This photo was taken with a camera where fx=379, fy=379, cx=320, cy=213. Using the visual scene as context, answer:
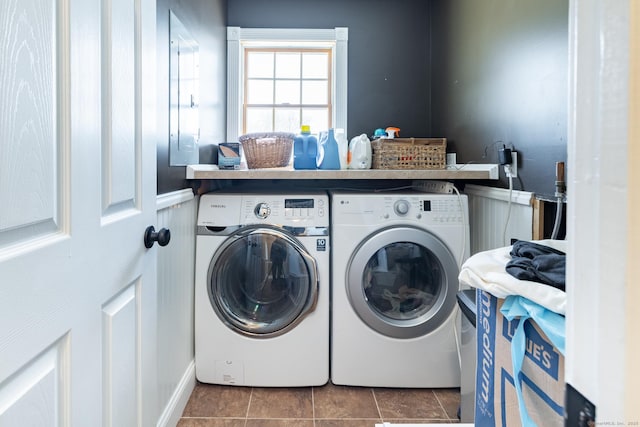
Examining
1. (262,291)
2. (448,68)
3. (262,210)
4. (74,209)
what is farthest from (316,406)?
(448,68)

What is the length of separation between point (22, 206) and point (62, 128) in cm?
16

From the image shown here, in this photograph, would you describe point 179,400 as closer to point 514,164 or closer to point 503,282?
point 503,282

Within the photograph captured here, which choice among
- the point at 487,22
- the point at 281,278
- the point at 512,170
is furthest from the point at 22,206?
the point at 487,22

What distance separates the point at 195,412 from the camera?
1.71 meters

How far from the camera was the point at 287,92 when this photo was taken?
2.83 meters

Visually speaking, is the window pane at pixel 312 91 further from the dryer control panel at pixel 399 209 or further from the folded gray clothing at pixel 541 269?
the folded gray clothing at pixel 541 269

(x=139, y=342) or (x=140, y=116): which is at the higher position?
(x=140, y=116)

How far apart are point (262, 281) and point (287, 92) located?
5.09ft

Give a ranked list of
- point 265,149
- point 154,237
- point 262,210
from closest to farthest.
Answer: point 154,237, point 262,210, point 265,149

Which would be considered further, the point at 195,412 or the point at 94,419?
the point at 195,412

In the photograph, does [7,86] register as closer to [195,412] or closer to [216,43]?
[195,412]

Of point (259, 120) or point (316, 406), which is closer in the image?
point (316, 406)

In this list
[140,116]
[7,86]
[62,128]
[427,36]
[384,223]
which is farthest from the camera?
[427,36]

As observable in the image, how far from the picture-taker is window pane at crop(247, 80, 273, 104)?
2.80 meters
